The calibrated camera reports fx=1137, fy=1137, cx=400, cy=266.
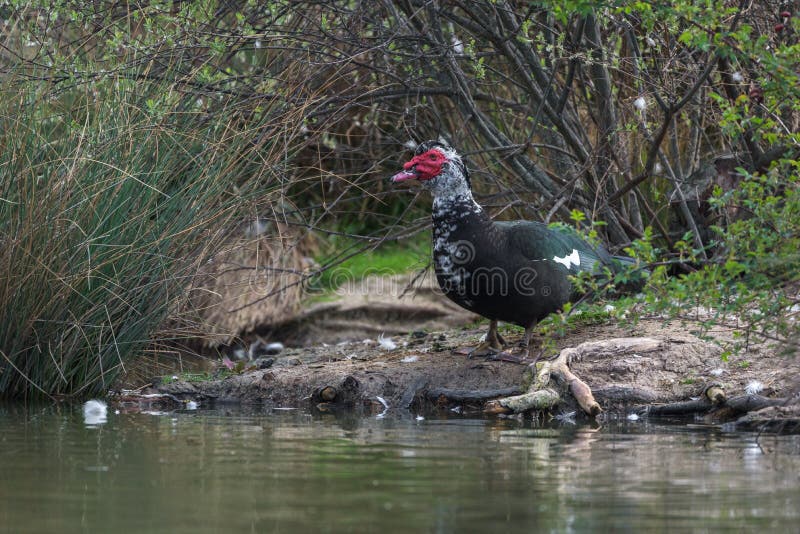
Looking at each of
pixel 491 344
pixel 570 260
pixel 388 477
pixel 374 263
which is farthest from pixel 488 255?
pixel 374 263

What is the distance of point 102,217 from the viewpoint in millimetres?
5992

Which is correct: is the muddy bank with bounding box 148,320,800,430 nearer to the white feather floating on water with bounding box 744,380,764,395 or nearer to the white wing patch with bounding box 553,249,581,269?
the white feather floating on water with bounding box 744,380,764,395

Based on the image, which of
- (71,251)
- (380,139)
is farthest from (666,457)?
(380,139)

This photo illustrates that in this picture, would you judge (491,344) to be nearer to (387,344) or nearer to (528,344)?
(528,344)

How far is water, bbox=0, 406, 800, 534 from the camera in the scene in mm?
3379

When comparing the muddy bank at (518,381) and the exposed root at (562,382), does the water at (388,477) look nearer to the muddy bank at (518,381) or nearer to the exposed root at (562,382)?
the exposed root at (562,382)

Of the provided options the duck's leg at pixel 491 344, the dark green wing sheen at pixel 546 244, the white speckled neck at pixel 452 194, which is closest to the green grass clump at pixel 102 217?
the white speckled neck at pixel 452 194

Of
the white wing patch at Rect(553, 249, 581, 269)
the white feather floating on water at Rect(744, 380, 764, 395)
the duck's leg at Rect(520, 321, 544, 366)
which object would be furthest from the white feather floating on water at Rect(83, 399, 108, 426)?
the white feather floating on water at Rect(744, 380, 764, 395)

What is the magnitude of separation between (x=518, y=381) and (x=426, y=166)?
1.38 meters

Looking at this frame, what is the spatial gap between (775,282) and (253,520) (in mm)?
2567

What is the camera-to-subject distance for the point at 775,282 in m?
4.82

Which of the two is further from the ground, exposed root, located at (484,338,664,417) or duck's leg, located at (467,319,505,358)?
duck's leg, located at (467,319,505,358)

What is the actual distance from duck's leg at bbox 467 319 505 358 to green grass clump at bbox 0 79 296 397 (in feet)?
5.20

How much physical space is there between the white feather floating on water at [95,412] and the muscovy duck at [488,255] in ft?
6.58
